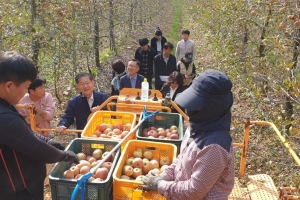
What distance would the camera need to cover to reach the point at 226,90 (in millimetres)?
1719

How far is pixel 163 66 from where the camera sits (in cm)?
686

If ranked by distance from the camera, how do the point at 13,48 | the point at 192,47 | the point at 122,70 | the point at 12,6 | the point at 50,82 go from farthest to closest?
the point at 192,47 → the point at 50,82 → the point at 122,70 → the point at 12,6 → the point at 13,48

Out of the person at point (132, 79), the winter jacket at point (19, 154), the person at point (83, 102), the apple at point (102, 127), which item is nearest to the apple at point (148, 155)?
the apple at point (102, 127)

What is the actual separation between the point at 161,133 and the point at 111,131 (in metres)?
0.57

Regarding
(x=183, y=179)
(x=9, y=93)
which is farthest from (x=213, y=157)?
(x=9, y=93)

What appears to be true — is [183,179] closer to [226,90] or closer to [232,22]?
[226,90]

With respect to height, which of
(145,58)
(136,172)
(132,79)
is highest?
(145,58)

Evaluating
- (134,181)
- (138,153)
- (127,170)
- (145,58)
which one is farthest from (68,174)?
(145,58)

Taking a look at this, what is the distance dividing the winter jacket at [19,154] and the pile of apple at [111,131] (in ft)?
4.23

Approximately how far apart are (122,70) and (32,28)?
64.5 inches

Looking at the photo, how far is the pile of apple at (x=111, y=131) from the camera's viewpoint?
342 cm

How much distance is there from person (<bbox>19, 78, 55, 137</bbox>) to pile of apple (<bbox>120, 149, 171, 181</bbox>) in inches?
58.5

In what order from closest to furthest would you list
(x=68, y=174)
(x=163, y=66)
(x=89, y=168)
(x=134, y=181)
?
(x=134, y=181), (x=68, y=174), (x=89, y=168), (x=163, y=66)

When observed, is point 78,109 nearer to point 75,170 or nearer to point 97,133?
point 97,133
